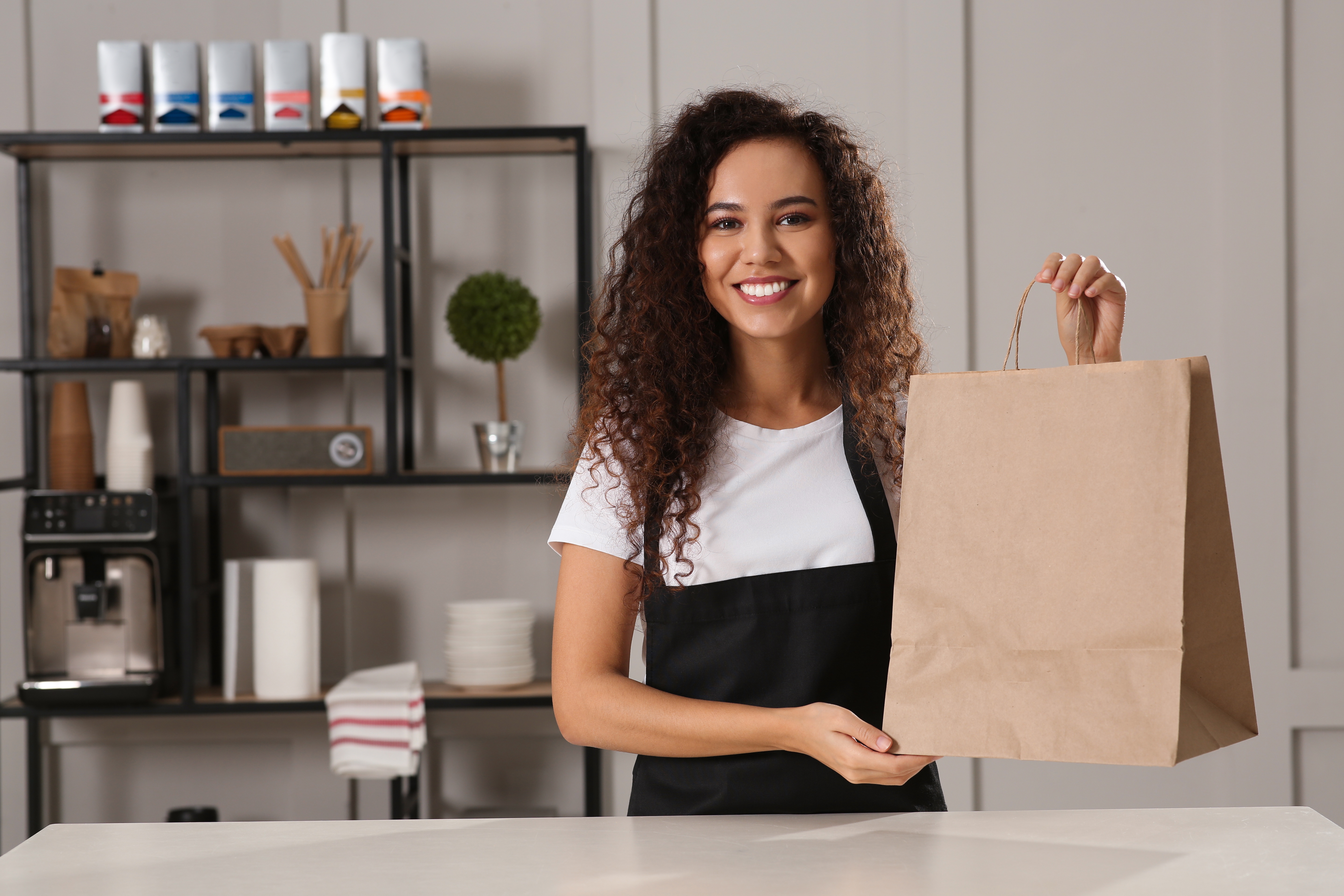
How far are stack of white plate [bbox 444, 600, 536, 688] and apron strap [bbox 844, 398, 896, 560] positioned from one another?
133cm

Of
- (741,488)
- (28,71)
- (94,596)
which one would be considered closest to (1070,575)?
(741,488)

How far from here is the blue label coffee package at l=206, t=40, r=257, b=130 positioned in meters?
2.44

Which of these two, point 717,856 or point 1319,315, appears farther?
point 1319,315

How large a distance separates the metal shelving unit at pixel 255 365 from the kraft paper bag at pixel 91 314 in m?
0.05

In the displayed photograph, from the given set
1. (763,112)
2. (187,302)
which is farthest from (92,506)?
(763,112)

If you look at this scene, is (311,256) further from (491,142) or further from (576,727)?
(576,727)

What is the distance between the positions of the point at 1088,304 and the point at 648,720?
654 mm

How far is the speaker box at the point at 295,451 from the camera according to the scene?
242 cm

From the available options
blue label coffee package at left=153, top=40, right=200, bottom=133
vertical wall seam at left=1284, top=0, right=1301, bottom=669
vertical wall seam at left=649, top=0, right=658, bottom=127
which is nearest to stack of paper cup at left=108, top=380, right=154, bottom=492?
blue label coffee package at left=153, top=40, right=200, bottom=133

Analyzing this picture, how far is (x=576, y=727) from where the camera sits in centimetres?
127

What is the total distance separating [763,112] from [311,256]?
5.45 feet

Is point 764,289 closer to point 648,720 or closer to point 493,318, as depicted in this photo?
point 648,720

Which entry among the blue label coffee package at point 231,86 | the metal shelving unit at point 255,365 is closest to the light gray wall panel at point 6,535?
the metal shelving unit at point 255,365

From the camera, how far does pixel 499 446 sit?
251cm
